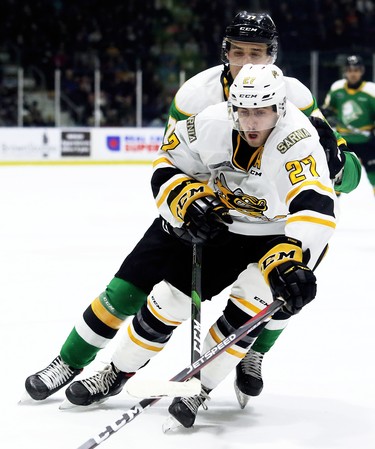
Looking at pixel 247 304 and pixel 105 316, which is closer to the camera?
pixel 247 304

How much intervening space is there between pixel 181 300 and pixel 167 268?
12 centimetres

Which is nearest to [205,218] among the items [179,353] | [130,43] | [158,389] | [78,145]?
[158,389]

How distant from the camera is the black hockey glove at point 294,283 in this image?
1.99 m

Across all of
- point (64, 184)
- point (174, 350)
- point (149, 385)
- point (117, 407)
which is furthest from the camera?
point (64, 184)

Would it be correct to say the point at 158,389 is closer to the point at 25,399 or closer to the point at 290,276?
the point at 290,276

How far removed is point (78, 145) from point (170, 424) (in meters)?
8.93

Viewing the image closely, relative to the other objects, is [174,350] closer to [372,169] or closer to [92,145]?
[372,169]

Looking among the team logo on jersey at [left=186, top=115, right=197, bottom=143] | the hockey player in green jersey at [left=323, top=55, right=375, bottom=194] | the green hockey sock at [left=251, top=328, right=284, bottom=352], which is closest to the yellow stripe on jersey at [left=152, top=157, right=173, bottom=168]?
the team logo on jersey at [left=186, top=115, right=197, bottom=143]

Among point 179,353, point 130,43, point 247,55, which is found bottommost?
point 130,43

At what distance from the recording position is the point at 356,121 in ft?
23.1

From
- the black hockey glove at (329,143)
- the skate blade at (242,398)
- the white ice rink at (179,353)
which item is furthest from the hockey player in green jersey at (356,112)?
the skate blade at (242,398)

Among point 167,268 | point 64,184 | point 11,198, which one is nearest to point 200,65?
point 64,184

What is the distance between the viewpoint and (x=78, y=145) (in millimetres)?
10984

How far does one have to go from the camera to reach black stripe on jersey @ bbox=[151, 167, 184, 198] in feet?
7.78
